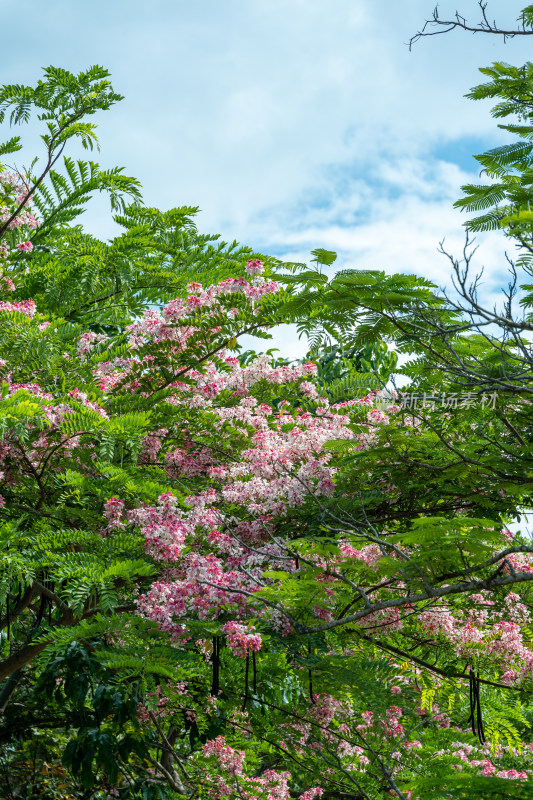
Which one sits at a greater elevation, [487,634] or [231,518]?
[231,518]

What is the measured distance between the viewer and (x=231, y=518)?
560cm

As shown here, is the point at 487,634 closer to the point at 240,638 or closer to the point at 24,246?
the point at 240,638

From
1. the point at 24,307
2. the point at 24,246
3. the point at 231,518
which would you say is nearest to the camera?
the point at 231,518

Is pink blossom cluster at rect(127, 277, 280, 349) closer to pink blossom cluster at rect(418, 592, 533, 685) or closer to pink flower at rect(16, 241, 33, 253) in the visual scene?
pink flower at rect(16, 241, 33, 253)

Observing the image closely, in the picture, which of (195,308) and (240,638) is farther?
(195,308)

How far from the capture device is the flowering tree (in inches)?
184

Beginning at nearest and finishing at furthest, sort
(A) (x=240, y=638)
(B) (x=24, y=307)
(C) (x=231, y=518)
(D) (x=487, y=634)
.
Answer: (A) (x=240, y=638)
(C) (x=231, y=518)
(D) (x=487, y=634)
(B) (x=24, y=307)

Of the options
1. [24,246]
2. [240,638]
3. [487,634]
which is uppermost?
[24,246]

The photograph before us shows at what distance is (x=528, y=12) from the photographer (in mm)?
4895

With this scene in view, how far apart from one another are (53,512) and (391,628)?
3167 mm

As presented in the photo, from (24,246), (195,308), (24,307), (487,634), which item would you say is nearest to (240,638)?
(487,634)

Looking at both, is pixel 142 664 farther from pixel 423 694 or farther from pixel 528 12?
pixel 528 12

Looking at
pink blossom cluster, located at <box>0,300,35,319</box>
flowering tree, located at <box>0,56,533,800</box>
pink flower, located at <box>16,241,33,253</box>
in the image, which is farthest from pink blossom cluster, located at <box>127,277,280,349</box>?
pink flower, located at <box>16,241,33,253</box>

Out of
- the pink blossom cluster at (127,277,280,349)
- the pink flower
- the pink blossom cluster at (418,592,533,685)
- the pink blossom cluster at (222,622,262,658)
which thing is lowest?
the pink blossom cluster at (222,622,262,658)
